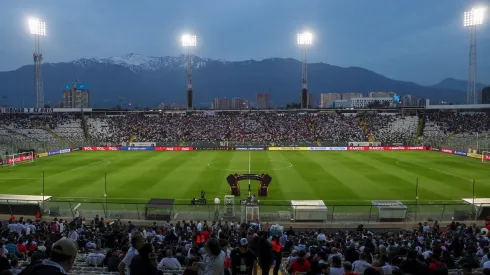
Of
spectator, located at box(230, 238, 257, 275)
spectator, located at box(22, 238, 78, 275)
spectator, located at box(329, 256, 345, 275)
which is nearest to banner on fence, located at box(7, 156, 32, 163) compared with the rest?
spectator, located at box(230, 238, 257, 275)

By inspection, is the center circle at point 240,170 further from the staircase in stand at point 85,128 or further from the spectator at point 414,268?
the staircase in stand at point 85,128

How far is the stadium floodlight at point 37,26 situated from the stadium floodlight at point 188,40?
28476mm

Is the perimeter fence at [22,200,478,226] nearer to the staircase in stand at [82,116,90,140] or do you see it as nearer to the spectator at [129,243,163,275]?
the spectator at [129,243,163,275]

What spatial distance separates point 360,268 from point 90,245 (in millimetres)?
10174

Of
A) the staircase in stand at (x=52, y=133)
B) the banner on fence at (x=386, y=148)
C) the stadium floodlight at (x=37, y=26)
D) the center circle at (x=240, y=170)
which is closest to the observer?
the center circle at (x=240, y=170)

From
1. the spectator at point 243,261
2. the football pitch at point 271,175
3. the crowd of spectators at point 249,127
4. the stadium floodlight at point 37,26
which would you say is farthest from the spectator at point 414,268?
the stadium floodlight at point 37,26

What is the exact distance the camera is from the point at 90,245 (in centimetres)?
1429

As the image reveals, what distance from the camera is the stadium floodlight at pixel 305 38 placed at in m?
85.8

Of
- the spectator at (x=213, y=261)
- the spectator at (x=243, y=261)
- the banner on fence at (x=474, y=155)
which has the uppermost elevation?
the spectator at (x=213, y=261)

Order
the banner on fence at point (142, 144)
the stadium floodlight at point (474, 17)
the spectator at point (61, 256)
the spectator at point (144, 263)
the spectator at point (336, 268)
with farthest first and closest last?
the banner on fence at point (142, 144)
the stadium floodlight at point (474, 17)
the spectator at point (336, 268)
the spectator at point (144, 263)
the spectator at point (61, 256)

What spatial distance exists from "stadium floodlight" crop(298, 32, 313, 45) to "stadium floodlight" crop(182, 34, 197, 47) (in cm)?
2415

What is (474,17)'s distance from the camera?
7125cm

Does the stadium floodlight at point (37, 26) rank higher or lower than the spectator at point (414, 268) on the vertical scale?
higher

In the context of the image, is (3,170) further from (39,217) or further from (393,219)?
(393,219)
